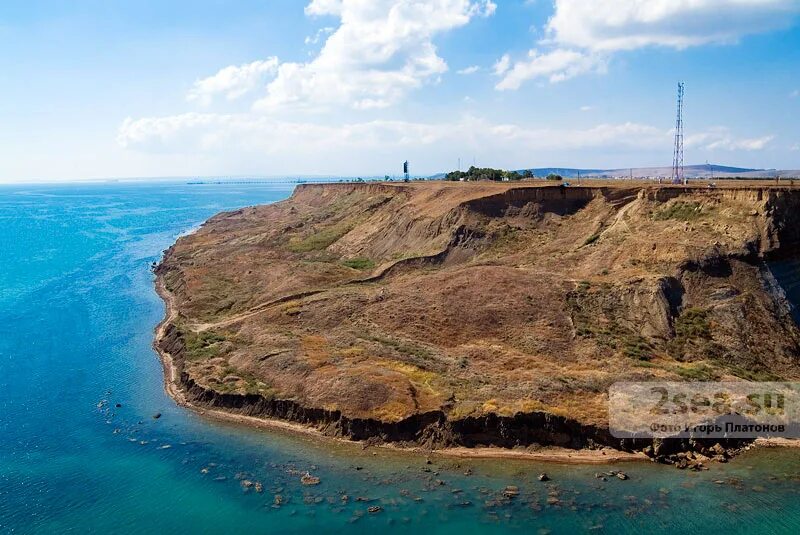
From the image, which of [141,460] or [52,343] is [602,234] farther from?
[52,343]

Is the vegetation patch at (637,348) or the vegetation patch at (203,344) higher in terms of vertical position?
the vegetation patch at (637,348)

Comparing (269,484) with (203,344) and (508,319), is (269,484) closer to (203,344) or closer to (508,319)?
(203,344)

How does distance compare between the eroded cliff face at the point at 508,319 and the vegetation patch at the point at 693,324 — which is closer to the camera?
the eroded cliff face at the point at 508,319

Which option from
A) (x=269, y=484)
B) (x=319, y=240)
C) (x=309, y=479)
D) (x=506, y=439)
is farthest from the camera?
(x=319, y=240)

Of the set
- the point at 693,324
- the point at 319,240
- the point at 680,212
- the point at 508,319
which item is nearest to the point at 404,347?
the point at 508,319

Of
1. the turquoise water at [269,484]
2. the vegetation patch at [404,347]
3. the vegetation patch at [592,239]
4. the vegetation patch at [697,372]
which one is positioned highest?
the vegetation patch at [592,239]

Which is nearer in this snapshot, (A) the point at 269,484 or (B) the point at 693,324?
(A) the point at 269,484

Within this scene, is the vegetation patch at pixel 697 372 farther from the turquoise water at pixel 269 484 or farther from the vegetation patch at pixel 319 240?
the vegetation patch at pixel 319 240

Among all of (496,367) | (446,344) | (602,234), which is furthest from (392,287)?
(602,234)

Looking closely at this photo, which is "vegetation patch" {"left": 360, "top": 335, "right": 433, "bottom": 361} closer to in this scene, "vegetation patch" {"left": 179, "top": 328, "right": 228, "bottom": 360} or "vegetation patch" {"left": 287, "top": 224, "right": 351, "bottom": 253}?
"vegetation patch" {"left": 179, "top": 328, "right": 228, "bottom": 360}

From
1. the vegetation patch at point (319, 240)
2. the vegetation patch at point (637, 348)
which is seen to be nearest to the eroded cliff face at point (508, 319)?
the vegetation patch at point (637, 348)
